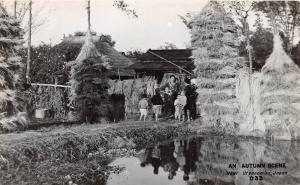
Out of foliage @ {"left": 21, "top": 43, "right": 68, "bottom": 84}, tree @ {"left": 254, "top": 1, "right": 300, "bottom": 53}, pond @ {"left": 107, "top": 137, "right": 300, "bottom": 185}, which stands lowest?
pond @ {"left": 107, "top": 137, "right": 300, "bottom": 185}

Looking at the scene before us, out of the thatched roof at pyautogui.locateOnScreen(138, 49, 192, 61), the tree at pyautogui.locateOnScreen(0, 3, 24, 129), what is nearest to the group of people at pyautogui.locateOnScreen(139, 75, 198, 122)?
the thatched roof at pyautogui.locateOnScreen(138, 49, 192, 61)

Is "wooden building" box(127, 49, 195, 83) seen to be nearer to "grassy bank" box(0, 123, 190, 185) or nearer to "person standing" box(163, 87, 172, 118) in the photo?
"person standing" box(163, 87, 172, 118)

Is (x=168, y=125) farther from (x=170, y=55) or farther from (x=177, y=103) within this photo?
(x=170, y=55)

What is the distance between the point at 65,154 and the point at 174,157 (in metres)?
3.50

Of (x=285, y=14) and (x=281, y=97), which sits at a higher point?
(x=285, y=14)

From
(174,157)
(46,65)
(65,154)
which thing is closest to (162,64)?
(46,65)

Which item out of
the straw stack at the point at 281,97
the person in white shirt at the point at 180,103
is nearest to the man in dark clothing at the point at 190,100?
the person in white shirt at the point at 180,103

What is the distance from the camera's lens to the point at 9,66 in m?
13.1

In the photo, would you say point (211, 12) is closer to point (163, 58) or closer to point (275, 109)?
point (275, 109)

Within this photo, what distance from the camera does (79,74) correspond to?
19.3m

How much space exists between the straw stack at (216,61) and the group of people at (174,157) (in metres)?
2.87

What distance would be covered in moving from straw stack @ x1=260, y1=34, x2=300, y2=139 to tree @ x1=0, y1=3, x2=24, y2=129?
9.69 m

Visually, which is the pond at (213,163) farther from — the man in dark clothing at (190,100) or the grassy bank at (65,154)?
the man in dark clothing at (190,100)

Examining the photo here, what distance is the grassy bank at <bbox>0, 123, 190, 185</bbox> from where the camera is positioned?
9.55 m
